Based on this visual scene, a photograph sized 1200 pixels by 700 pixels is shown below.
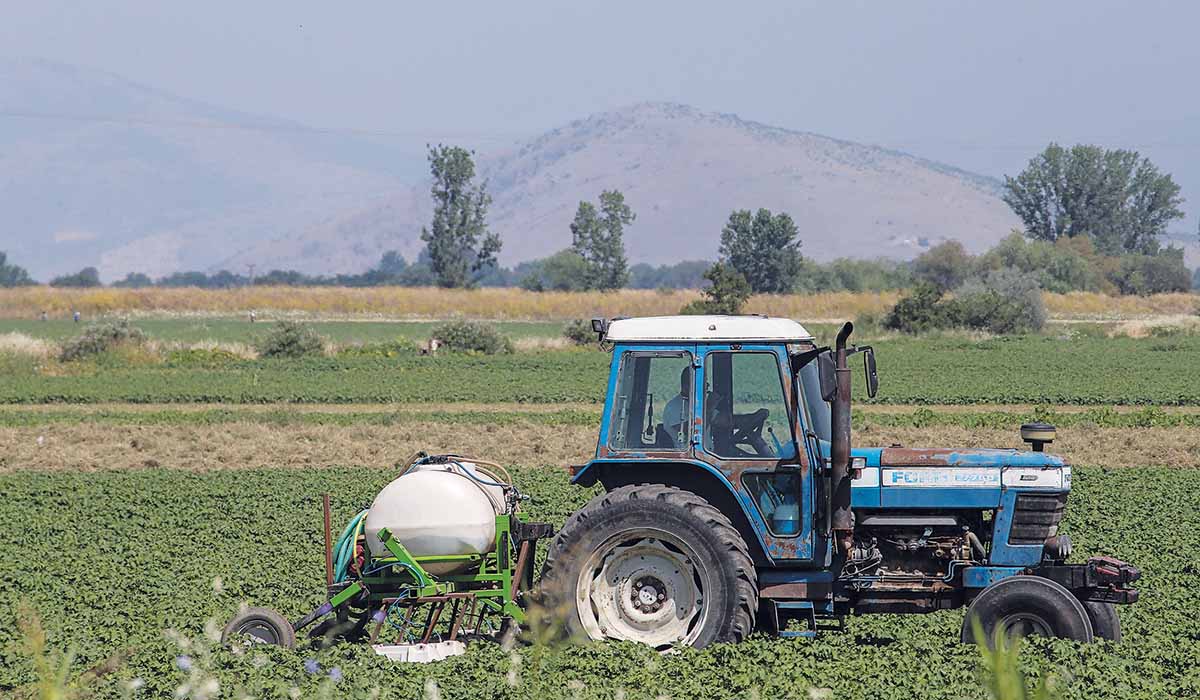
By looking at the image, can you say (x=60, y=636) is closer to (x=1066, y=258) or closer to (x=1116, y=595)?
(x=1116, y=595)

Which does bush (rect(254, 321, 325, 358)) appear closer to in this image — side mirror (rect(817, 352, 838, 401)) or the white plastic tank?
the white plastic tank

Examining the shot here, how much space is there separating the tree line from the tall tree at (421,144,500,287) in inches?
3.1

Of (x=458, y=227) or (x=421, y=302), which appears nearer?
(x=421, y=302)

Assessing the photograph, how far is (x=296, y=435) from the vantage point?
23938mm

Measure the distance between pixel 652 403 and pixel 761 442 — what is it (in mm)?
807

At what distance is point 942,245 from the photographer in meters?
101

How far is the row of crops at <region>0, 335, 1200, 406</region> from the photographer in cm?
3014

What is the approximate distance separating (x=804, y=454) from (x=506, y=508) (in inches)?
89.6

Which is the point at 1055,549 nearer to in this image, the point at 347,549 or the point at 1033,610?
the point at 1033,610

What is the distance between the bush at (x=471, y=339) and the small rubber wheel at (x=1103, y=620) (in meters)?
34.6

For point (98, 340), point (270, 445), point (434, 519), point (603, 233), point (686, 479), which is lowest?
point (270, 445)

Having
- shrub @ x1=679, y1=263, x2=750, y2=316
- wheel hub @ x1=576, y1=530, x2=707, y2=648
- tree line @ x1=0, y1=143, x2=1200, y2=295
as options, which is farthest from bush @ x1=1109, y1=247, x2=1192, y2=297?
wheel hub @ x1=576, y1=530, x2=707, y2=648

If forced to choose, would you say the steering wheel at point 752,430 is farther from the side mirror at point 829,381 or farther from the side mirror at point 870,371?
the side mirror at point 829,381

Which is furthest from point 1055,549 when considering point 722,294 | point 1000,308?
point 1000,308
